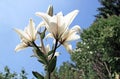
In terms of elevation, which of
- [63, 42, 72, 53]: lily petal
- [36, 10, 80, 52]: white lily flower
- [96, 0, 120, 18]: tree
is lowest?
[63, 42, 72, 53]: lily petal

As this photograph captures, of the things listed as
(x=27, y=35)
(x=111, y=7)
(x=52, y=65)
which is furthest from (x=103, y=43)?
(x=52, y=65)

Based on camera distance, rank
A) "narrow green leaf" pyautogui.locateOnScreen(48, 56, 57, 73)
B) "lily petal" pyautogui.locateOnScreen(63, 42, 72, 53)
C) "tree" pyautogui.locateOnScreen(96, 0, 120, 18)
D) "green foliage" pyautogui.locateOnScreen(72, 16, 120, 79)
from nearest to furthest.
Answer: "narrow green leaf" pyautogui.locateOnScreen(48, 56, 57, 73)
"lily petal" pyautogui.locateOnScreen(63, 42, 72, 53)
"green foliage" pyautogui.locateOnScreen(72, 16, 120, 79)
"tree" pyautogui.locateOnScreen(96, 0, 120, 18)

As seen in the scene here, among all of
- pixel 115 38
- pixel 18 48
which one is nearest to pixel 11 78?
pixel 18 48

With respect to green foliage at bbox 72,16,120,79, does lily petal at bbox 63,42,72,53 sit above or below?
below

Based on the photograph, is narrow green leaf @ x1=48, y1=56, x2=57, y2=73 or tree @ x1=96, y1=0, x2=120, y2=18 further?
tree @ x1=96, y1=0, x2=120, y2=18

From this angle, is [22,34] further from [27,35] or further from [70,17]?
[70,17]

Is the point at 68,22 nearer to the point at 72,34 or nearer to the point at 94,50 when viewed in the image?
the point at 72,34

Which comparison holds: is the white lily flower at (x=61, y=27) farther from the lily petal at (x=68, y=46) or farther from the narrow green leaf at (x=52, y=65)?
the narrow green leaf at (x=52, y=65)

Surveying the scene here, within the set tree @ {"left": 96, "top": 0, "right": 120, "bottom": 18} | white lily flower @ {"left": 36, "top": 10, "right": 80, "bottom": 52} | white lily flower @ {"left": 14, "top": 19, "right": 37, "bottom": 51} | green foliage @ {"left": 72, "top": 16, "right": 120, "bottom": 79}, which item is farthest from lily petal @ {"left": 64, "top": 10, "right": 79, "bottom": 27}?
tree @ {"left": 96, "top": 0, "right": 120, "bottom": 18}

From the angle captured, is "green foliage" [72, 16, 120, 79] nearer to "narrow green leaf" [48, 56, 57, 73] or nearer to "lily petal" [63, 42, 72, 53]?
"lily petal" [63, 42, 72, 53]
